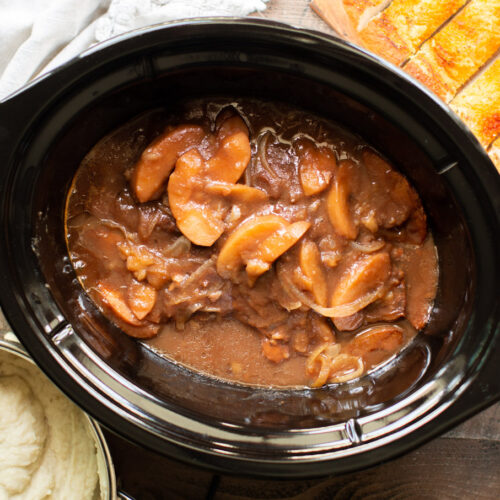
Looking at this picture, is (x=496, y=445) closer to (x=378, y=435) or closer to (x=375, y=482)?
(x=375, y=482)

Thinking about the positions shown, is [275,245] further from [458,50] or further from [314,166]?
[458,50]

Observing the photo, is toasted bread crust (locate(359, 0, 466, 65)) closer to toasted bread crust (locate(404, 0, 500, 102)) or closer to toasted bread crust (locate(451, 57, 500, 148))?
toasted bread crust (locate(404, 0, 500, 102))

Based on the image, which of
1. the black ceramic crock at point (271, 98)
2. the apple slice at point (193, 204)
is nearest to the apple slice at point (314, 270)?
the apple slice at point (193, 204)

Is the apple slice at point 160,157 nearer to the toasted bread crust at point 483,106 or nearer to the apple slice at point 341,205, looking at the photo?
the apple slice at point 341,205

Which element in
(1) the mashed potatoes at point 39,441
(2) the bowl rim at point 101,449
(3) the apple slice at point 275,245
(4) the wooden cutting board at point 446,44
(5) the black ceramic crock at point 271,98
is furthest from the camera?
(4) the wooden cutting board at point 446,44

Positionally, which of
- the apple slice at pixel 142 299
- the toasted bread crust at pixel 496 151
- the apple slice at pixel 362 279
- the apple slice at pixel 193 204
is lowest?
the apple slice at pixel 142 299


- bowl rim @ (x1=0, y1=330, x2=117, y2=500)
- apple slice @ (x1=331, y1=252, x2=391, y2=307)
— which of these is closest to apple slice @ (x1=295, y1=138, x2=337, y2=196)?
apple slice @ (x1=331, y1=252, x2=391, y2=307)
